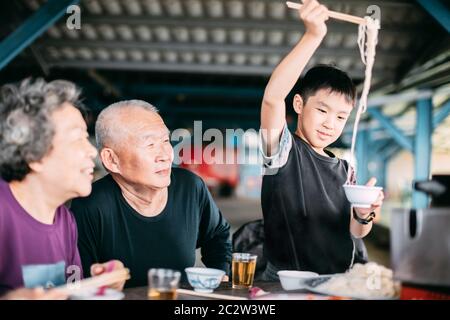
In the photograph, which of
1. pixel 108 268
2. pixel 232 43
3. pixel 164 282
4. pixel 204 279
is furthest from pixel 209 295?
pixel 232 43

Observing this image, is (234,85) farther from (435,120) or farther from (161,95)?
(435,120)

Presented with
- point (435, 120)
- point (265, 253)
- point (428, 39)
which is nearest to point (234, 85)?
point (435, 120)

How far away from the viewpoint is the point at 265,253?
7.30 ft

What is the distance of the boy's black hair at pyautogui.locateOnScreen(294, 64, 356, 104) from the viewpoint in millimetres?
2000

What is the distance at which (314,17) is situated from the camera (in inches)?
65.8

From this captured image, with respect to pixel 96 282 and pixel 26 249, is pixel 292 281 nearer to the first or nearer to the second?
pixel 96 282

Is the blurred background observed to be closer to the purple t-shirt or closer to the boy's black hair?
the boy's black hair

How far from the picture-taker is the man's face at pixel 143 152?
193 cm

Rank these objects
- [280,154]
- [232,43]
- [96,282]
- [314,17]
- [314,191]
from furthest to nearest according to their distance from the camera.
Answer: [232,43], [314,191], [280,154], [314,17], [96,282]

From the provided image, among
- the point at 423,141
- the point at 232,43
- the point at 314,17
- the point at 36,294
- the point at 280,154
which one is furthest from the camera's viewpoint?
the point at 423,141

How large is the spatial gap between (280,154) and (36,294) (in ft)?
3.33

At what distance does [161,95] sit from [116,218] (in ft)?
18.4

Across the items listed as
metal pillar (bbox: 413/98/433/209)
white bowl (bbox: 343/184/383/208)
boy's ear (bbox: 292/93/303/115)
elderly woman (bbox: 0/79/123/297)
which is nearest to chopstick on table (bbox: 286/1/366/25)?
boy's ear (bbox: 292/93/303/115)

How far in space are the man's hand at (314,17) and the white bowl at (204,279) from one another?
0.86 meters
